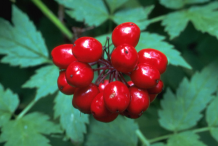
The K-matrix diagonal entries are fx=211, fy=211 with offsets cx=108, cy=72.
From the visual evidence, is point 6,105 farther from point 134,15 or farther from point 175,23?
point 175,23

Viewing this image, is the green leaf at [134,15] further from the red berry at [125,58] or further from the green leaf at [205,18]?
the red berry at [125,58]

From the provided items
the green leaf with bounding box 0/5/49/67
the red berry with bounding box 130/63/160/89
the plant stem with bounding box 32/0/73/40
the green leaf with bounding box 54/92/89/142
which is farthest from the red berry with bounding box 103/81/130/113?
the plant stem with bounding box 32/0/73/40

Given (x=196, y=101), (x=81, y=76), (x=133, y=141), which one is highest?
(x=81, y=76)

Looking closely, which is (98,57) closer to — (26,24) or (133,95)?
(133,95)

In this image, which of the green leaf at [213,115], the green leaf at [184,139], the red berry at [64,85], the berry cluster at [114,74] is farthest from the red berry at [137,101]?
the green leaf at [213,115]

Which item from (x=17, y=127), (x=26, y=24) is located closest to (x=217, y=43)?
(x=26, y=24)

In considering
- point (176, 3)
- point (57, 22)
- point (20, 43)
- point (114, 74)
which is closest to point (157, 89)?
point (114, 74)
